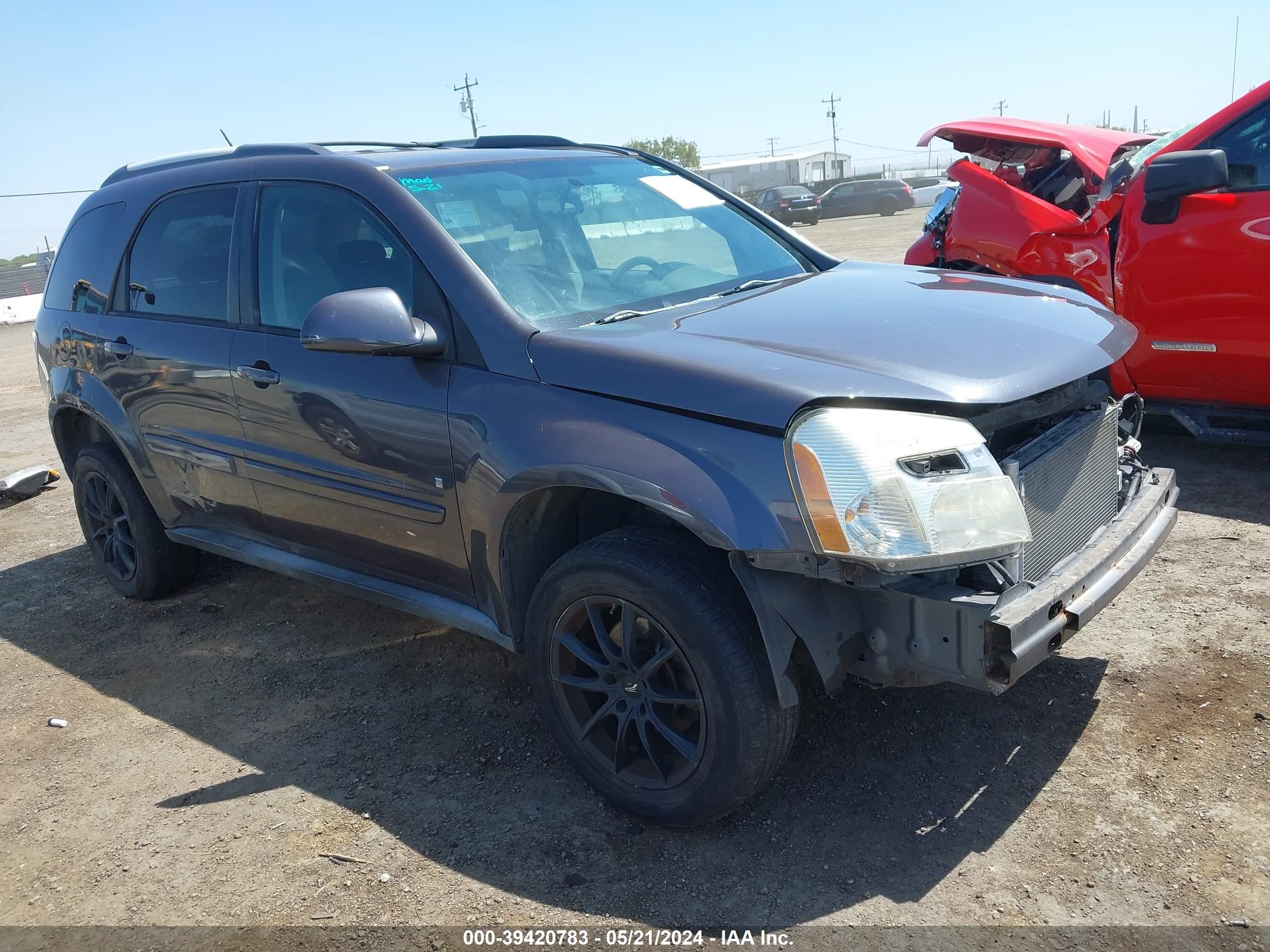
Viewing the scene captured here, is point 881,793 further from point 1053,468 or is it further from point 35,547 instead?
point 35,547

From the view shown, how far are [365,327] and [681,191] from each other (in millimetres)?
1593

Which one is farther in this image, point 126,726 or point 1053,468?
point 126,726

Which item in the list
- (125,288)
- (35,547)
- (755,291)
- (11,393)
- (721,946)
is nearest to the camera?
(721,946)

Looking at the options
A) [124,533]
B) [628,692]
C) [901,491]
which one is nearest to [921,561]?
[901,491]

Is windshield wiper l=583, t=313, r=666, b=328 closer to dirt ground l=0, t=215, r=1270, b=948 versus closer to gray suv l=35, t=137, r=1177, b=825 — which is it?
gray suv l=35, t=137, r=1177, b=825

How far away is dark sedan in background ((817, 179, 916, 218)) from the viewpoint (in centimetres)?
3453

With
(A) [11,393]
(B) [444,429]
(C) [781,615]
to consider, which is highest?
(B) [444,429]

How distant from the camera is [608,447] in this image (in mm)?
2602

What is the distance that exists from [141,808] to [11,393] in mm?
10965

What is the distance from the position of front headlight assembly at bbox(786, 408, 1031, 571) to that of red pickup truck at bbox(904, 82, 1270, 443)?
9.55 ft

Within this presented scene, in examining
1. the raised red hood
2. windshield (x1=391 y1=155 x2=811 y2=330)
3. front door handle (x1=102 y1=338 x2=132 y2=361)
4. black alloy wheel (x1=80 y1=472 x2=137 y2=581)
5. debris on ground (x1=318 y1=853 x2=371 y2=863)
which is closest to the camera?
debris on ground (x1=318 y1=853 x2=371 y2=863)

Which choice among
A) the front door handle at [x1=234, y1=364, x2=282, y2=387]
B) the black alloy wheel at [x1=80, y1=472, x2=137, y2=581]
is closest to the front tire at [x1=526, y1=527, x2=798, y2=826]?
the front door handle at [x1=234, y1=364, x2=282, y2=387]

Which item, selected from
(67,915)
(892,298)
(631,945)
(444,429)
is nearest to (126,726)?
(67,915)

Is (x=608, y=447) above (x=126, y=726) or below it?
above
